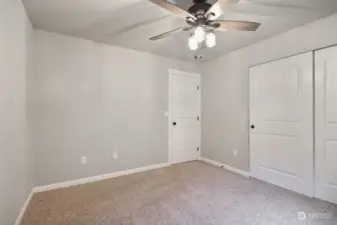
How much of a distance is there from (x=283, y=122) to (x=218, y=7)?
2088 millimetres

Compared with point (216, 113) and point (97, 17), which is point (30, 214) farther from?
point (216, 113)

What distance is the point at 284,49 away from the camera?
9.67 ft

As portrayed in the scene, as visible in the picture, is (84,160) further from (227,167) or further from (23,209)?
(227,167)

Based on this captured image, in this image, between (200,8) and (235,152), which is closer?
(200,8)

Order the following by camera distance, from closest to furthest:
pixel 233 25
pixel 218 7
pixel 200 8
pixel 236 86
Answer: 1. pixel 218 7
2. pixel 200 8
3. pixel 233 25
4. pixel 236 86

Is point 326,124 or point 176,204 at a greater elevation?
point 326,124

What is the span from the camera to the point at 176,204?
7.94ft

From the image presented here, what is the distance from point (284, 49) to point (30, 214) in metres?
3.91

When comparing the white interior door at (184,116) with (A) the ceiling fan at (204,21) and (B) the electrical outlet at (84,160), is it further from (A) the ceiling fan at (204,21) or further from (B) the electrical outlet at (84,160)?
(A) the ceiling fan at (204,21)

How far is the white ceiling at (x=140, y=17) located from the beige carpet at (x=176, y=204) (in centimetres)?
229

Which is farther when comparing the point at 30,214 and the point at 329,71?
the point at 329,71

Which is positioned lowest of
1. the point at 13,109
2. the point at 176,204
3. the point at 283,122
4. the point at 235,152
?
the point at 176,204

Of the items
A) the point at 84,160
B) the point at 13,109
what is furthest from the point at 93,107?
the point at 13,109

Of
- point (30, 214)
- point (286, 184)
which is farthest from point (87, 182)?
point (286, 184)
